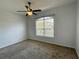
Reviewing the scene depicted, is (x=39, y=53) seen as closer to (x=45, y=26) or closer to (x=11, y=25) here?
(x=45, y=26)

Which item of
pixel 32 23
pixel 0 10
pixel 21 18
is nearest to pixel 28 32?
pixel 32 23

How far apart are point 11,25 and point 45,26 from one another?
258cm

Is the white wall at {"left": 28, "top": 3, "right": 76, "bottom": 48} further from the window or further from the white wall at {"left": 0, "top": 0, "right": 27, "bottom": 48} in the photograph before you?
the white wall at {"left": 0, "top": 0, "right": 27, "bottom": 48}

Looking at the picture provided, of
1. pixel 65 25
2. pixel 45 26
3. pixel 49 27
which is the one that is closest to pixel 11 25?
pixel 45 26

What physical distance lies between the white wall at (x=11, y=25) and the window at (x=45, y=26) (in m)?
1.33

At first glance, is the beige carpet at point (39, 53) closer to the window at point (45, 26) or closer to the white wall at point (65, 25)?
the white wall at point (65, 25)

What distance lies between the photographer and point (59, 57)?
9.20ft

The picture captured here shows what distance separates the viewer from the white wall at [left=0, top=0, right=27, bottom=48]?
13.1ft

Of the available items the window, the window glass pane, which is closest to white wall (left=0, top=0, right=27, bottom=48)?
the window

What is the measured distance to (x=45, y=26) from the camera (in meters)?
5.08

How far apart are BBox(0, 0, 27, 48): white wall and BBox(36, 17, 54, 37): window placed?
4.37ft

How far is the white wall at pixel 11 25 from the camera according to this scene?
4004 mm

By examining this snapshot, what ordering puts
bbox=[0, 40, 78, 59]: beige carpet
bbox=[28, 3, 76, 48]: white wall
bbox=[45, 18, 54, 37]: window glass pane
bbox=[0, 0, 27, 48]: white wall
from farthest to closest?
1. bbox=[45, 18, 54, 37]: window glass pane
2. bbox=[0, 0, 27, 48]: white wall
3. bbox=[28, 3, 76, 48]: white wall
4. bbox=[0, 40, 78, 59]: beige carpet

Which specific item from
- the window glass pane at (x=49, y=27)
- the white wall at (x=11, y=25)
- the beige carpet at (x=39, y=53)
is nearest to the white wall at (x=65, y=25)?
the window glass pane at (x=49, y=27)
